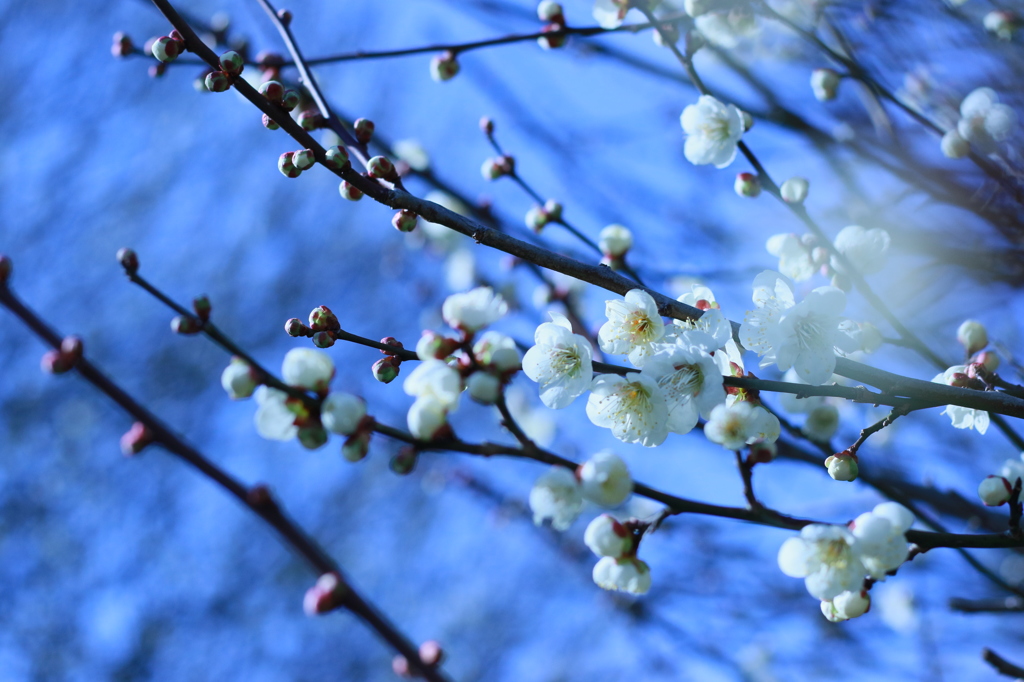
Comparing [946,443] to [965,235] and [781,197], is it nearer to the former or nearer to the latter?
[965,235]

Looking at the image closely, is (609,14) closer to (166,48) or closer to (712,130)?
(712,130)

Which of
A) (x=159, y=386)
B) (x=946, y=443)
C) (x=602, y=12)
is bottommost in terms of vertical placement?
(x=946, y=443)

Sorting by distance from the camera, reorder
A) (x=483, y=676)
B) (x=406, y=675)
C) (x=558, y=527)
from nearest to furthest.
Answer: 1. (x=406, y=675)
2. (x=558, y=527)
3. (x=483, y=676)

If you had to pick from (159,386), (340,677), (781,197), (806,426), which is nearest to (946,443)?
(806,426)

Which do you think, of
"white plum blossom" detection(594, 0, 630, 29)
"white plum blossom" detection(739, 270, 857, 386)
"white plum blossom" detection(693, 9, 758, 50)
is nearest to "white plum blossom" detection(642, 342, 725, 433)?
"white plum blossom" detection(739, 270, 857, 386)

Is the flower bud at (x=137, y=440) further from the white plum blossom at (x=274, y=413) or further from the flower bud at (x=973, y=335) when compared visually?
the flower bud at (x=973, y=335)

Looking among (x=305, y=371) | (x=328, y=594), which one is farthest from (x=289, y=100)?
(x=328, y=594)

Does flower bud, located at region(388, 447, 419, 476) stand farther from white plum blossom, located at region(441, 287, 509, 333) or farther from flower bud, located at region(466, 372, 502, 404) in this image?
white plum blossom, located at region(441, 287, 509, 333)
